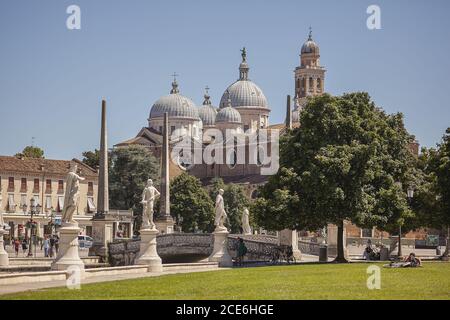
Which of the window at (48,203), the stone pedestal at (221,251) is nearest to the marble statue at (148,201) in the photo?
the stone pedestal at (221,251)

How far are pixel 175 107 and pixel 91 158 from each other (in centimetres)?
4848

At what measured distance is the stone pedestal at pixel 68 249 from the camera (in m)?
36.2

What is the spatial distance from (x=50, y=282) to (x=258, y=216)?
2403 cm

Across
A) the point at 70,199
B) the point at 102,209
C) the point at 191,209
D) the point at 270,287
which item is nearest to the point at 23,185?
the point at 191,209

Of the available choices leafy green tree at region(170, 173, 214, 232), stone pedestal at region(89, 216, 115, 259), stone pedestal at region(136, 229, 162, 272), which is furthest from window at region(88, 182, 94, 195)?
stone pedestal at region(136, 229, 162, 272)

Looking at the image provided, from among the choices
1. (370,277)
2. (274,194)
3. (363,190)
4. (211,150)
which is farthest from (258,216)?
(211,150)

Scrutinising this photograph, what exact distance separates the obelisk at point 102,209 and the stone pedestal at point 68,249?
36.8 m

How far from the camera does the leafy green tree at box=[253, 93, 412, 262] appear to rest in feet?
174

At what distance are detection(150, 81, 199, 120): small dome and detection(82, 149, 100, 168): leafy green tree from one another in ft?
145

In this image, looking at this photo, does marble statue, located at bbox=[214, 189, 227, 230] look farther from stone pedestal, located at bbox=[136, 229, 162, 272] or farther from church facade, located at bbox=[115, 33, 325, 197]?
church facade, located at bbox=[115, 33, 325, 197]

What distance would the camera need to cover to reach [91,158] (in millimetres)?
145750

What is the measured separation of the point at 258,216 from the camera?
183ft

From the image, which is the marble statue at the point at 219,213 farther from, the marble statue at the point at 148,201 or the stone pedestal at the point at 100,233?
the stone pedestal at the point at 100,233

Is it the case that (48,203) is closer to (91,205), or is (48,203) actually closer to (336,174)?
(91,205)
